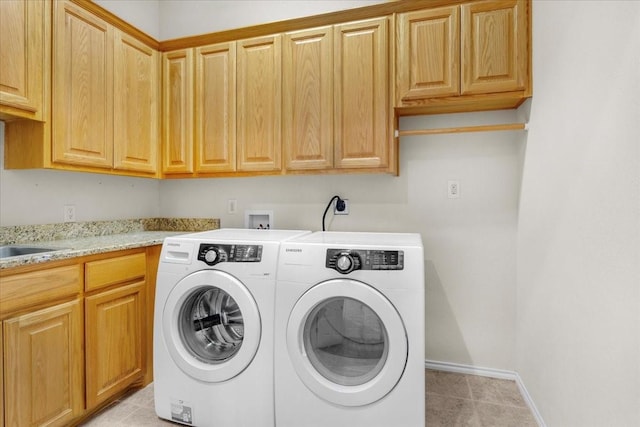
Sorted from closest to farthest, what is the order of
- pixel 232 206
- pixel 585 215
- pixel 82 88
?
pixel 585 215 < pixel 82 88 < pixel 232 206

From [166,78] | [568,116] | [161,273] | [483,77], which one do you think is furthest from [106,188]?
[568,116]

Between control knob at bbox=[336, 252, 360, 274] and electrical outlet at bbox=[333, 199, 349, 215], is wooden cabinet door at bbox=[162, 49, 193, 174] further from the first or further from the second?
control knob at bbox=[336, 252, 360, 274]

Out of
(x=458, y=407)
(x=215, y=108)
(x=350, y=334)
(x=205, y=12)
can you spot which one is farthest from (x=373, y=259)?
(x=205, y=12)

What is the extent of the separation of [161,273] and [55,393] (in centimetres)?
67

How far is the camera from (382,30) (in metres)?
2.03

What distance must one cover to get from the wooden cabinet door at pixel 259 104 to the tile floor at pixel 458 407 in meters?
1.53

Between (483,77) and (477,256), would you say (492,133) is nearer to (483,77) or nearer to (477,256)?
(483,77)

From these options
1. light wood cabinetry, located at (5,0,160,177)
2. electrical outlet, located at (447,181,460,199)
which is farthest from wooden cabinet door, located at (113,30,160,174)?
electrical outlet, located at (447,181,460,199)

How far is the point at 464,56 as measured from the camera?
191 cm

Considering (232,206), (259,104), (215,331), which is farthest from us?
(232,206)

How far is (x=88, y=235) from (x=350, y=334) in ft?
6.15

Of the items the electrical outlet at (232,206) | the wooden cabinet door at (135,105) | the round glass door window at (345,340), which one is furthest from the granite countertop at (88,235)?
the round glass door window at (345,340)

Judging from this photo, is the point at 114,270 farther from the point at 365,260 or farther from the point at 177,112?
the point at 365,260

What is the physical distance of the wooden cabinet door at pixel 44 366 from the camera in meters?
1.38
